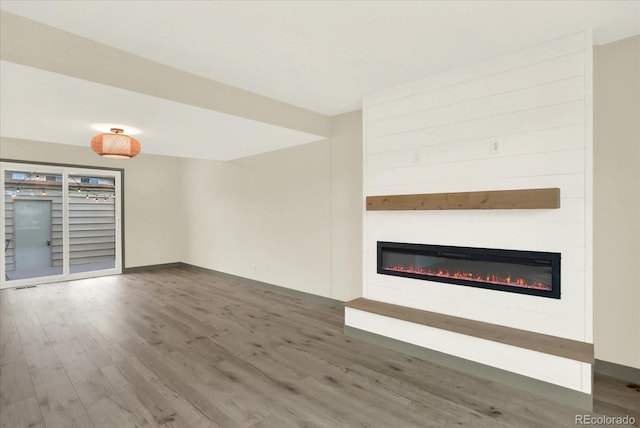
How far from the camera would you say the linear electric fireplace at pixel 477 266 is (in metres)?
2.67

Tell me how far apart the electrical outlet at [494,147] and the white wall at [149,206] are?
7.29m

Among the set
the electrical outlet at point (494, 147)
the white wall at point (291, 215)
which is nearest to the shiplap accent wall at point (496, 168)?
the electrical outlet at point (494, 147)

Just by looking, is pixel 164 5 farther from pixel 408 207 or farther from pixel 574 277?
pixel 574 277

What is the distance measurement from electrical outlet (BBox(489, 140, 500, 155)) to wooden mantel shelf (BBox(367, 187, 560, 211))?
1.16 ft

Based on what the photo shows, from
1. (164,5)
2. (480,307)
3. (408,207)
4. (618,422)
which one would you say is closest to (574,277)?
(480,307)

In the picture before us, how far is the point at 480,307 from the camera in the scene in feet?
9.75

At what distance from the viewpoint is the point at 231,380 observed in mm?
2674

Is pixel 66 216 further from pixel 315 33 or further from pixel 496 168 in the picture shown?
pixel 496 168

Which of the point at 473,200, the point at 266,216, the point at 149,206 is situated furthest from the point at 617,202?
the point at 149,206

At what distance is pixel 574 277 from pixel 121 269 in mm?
7963

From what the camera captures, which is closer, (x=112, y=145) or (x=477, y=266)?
(x=477, y=266)

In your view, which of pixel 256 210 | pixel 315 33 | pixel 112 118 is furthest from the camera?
pixel 256 210

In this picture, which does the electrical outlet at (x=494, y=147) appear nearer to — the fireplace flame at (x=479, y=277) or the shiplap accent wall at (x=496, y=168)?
the shiplap accent wall at (x=496, y=168)

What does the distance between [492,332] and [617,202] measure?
1.45 meters
